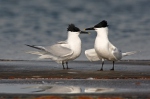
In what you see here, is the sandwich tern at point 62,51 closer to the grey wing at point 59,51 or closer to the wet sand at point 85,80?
the grey wing at point 59,51

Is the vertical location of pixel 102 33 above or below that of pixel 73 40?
above

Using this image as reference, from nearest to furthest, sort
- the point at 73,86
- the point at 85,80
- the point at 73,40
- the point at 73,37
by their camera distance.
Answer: the point at 73,86
the point at 85,80
the point at 73,40
the point at 73,37

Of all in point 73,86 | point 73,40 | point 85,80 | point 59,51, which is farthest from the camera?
point 73,40

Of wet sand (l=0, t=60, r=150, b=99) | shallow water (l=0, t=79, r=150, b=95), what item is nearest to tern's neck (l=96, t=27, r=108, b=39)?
wet sand (l=0, t=60, r=150, b=99)

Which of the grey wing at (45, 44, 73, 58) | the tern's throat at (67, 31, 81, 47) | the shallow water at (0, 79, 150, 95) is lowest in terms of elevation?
the shallow water at (0, 79, 150, 95)

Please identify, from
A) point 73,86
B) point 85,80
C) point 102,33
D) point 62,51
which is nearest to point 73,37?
point 62,51

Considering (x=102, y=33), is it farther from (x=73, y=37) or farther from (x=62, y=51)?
(x=62, y=51)

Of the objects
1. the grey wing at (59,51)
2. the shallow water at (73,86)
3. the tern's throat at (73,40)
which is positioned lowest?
the shallow water at (73,86)

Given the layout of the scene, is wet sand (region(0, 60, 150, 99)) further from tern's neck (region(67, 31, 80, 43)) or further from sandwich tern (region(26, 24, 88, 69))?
tern's neck (region(67, 31, 80, 43))

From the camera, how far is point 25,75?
1245 centimetres

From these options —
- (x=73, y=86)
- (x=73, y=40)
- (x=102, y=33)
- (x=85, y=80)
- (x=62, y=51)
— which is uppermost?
(x=102, y=33)

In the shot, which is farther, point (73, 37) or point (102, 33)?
point (73, 37)

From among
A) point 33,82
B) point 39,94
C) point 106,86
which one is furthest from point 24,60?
point 39,94

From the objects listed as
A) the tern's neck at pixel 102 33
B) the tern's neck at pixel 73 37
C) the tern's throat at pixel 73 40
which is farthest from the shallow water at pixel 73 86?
the tern's neck at pixel 73 37
